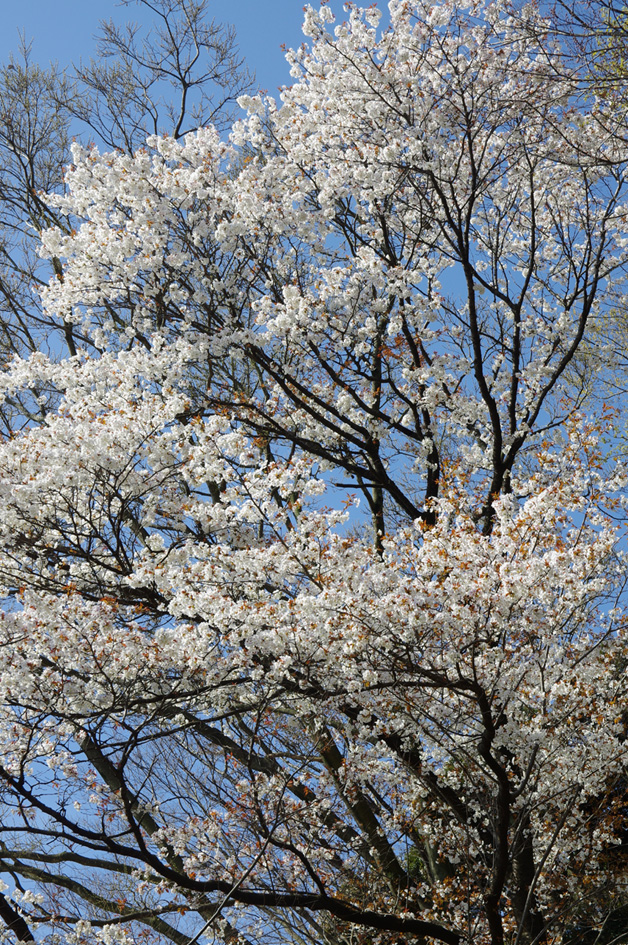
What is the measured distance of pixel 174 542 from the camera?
763cm

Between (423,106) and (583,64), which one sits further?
(423,106)

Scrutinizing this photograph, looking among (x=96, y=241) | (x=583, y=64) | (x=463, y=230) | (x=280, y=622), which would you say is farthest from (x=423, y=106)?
(x=280, y=622)

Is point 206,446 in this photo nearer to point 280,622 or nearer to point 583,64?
point 280,622

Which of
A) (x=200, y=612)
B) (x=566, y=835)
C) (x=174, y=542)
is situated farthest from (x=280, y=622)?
(x=566, y=835)

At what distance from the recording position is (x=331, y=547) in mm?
6938

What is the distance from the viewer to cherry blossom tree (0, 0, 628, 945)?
21.4 ft

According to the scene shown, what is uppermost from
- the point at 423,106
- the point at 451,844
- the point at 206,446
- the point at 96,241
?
the point at 423,106

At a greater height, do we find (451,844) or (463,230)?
(463,230)

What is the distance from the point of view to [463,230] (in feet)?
30.0

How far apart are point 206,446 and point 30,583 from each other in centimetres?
201

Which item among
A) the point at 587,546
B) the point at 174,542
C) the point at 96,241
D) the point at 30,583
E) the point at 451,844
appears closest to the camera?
the point at 587,546

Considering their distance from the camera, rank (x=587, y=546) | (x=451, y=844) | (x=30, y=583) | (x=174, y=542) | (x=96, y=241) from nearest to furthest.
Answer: (x=587, y=546) < (x=30, y=583) < (x=174, y=542) < (x=451, y=844) < (x=96, y=241)

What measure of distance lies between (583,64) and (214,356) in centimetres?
459

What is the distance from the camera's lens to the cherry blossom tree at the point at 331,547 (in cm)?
653
